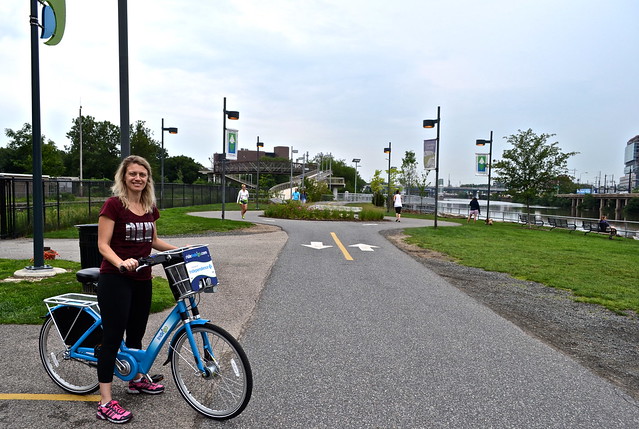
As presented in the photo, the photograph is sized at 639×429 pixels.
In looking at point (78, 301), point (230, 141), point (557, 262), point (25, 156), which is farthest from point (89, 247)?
point (25, 156)

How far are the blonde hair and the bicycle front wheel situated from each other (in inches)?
39.6

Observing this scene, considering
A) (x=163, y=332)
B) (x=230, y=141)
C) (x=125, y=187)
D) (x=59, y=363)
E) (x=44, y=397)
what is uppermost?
(x=230, y=141)

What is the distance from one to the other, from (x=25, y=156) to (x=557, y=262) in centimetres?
7423

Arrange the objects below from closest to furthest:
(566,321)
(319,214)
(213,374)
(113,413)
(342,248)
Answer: (113,413) → (213,374) → (566,321) → (342,248) → (319,214)

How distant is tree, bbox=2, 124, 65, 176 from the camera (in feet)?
201

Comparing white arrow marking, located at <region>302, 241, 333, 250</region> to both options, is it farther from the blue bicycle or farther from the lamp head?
the blue bicycle

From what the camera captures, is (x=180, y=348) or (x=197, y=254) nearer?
(x=197, y=254)

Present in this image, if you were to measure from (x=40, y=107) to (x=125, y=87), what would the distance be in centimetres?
169

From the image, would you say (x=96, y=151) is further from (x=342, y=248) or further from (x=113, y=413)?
(x=113, y=413)

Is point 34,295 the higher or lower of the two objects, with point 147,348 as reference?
lower

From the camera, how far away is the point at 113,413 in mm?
3146

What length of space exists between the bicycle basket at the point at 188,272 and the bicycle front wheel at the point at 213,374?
29cm

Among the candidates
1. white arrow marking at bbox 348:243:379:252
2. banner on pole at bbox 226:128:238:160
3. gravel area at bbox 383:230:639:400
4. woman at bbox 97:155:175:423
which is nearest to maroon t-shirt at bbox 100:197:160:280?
woman at bbox 97:155:175:423

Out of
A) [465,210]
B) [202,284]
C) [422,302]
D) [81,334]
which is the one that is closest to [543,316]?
[422,302]
